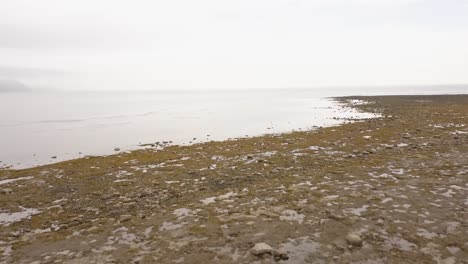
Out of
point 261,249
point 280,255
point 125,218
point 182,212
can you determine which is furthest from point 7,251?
point 280,255

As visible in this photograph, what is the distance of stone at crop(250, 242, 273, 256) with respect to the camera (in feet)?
27.8

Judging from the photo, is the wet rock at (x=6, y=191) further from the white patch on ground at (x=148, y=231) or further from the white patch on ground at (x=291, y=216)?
the white patch on ground at (x=291, y=216)

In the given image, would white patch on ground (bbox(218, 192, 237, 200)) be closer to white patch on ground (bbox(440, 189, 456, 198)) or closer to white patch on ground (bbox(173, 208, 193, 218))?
white patch on ground (bbox(173, 208, 193, 218))

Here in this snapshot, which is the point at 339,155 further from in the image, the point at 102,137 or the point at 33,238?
the point at 102,137

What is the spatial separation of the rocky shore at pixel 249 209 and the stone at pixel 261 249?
0.03 m

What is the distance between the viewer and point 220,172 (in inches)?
687

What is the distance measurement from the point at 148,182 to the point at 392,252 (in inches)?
446

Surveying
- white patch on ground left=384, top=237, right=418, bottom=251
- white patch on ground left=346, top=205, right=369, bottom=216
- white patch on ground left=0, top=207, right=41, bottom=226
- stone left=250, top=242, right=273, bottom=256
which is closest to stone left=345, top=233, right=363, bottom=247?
white patch on ground left=384, top=237, right=418, bottom=251

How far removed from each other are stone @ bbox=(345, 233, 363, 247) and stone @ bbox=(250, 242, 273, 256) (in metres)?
2.09

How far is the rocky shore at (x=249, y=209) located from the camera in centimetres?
869

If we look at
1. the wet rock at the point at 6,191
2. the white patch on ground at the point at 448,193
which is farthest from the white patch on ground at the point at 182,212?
the wet rock at the point at 6,191

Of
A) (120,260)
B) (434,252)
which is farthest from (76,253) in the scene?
(434,252)

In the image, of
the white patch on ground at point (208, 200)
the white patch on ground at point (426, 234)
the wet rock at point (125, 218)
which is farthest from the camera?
the white patch on ground at point (208, 200)

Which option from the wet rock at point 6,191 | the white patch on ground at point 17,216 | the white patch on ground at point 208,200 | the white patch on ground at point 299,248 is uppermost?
the white patch on ground at point 299,248
